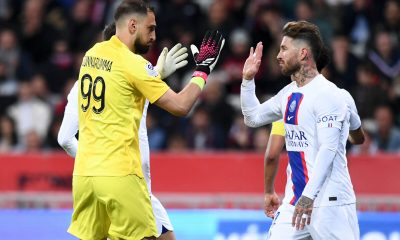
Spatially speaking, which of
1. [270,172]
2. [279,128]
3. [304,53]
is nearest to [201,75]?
[304,53]

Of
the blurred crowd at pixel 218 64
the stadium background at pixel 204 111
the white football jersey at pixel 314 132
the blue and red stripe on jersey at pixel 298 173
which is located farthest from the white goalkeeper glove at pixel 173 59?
the blurred crowd at pixel 218 64

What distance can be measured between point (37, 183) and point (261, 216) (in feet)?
13.3

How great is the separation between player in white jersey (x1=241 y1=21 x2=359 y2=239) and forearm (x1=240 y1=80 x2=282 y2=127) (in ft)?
0.34

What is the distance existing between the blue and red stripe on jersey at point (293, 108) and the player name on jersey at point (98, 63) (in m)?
1.34

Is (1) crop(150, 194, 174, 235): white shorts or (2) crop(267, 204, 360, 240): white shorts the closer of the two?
(2) crop(267, 204, 360, 240): white shorts

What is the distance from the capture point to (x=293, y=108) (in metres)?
7.54

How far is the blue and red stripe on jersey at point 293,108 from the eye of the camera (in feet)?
24.6

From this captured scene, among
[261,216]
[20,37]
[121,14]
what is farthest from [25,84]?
[121,14]

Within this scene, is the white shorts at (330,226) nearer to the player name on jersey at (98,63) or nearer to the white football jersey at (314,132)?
the white football jersey at (314,132)

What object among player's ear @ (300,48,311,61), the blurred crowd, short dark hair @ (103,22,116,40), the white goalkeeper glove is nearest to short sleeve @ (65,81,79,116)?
short dark hair @ (103,22,116,40)

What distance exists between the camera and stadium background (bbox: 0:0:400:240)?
461 inches

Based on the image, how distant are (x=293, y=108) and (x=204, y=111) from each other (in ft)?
20.8

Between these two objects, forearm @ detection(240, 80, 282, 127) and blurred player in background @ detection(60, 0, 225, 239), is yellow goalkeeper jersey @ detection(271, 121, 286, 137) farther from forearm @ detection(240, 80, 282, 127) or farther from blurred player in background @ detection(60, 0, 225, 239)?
blurred player in background @ detection(60, 0, 225, 239)

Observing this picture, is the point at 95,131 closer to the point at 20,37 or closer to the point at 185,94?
the point at 185,94
